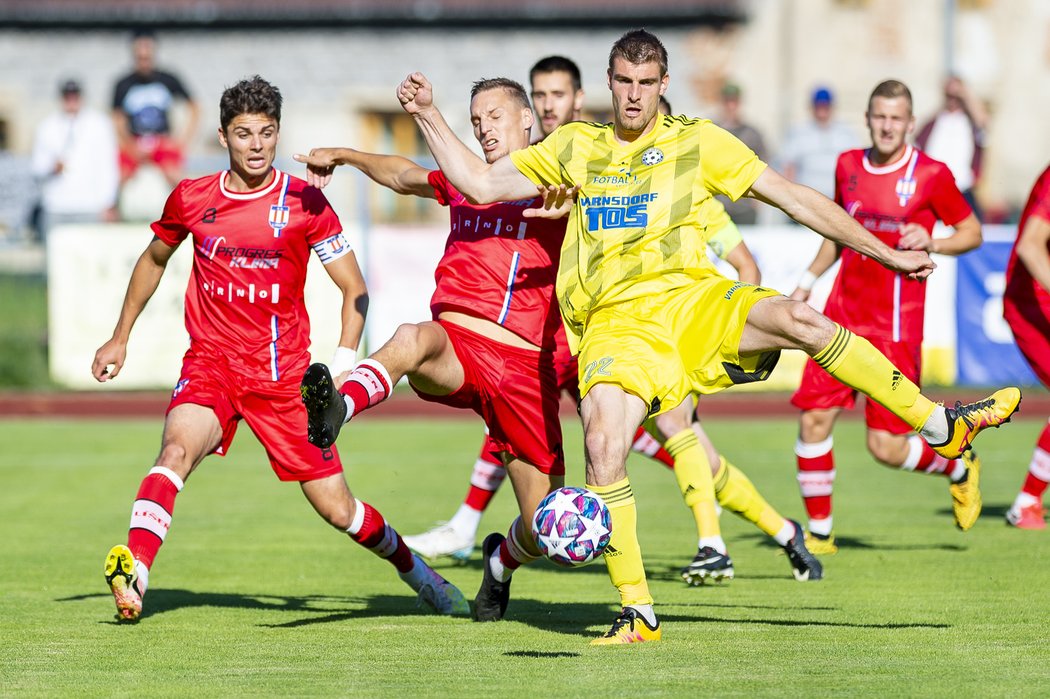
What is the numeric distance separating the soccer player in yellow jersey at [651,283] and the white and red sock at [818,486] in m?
2.52

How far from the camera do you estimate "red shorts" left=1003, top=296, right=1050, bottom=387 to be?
10.1m

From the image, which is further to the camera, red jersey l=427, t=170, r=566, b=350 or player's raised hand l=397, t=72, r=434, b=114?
red jersey l=427, t=170, r=566, b=350

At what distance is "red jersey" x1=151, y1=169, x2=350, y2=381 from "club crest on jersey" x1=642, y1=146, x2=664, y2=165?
162 cm

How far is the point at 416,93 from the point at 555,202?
76 centimetres

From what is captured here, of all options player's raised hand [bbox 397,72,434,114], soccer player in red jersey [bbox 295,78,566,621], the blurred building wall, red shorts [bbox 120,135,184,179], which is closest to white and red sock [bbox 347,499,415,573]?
soccer player in red jersey [bbox 295,78,566,621]

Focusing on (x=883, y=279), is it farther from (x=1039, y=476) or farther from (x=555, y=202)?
(x=555, y=202)

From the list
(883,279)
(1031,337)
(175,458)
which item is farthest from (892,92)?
(175,458)

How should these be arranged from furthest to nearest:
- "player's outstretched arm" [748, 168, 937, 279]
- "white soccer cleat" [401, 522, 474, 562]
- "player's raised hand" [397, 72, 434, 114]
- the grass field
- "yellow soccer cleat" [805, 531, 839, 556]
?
"white soccer cleat" [401, 522, 474, 562], "yellow soccer cleat" [805, 531, 839, 556], "player's raised hand" [397, 72, 434, 114], "player's outstretched arm" [748, 168, 937, 279], the grass field

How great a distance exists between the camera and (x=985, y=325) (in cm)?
1725

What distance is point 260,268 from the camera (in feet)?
25.1

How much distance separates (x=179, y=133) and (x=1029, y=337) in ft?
56.2

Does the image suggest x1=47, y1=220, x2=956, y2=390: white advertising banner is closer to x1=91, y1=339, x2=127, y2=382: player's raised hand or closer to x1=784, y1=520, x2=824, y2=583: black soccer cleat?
x1=784, y1=520, x2=824, y2=583: black soccer cleat

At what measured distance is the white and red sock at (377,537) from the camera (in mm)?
7668

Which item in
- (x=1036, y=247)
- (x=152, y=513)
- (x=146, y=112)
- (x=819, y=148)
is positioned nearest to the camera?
(x=152, y=513)
